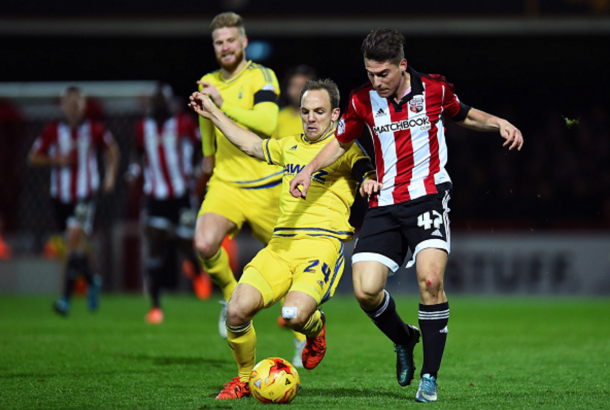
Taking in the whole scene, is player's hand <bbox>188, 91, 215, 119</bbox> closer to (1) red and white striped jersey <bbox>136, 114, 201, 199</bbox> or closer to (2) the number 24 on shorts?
(2) the number 24 on shorts

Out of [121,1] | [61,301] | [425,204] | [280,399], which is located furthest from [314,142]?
[121,1]

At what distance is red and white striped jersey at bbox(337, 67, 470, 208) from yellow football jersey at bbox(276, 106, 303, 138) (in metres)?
3.12

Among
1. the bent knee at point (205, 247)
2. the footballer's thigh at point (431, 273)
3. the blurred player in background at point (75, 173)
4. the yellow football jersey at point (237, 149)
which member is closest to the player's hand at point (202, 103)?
the yellow football jersey at point (237, 149)

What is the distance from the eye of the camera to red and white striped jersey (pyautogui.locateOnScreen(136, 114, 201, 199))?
10.5 meters

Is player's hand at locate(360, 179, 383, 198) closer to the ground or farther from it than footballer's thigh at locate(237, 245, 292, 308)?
farther from it

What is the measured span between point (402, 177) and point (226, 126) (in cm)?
114

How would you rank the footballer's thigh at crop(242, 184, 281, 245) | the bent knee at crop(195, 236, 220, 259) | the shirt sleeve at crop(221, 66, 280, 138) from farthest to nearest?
the footballer's thigh at crop(242, 184, 281, 245)
the bent knee at crop(195, 236, 220, 259)
the shirt sleeve at crop(221, 66, 280, 138)

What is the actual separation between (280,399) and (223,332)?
7.14 ft

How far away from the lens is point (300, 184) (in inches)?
190

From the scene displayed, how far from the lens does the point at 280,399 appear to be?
14.8 feet

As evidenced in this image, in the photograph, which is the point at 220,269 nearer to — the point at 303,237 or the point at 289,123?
the point at 303,237

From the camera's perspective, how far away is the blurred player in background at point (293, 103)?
301 inches

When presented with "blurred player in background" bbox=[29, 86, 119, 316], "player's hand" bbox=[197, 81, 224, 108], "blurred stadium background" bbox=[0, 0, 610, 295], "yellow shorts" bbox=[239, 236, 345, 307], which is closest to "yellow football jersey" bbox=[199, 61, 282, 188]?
"player's hand" bbox=[197, 81, 224, 108]

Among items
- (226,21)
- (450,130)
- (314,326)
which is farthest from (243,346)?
(450,130)
